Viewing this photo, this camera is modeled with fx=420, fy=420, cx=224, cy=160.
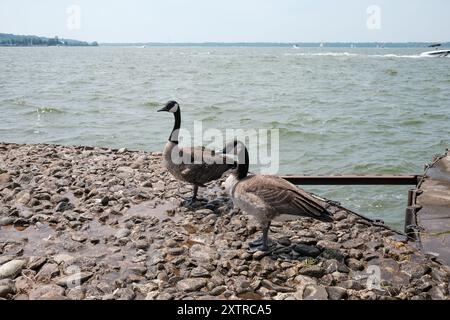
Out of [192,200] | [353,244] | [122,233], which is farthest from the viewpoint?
[192,200]

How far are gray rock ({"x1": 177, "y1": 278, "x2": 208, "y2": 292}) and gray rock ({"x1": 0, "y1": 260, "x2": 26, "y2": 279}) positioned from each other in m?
2.61

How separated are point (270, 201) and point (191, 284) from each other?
1.87 metres

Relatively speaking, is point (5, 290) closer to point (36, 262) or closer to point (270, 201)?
point (36, 262)

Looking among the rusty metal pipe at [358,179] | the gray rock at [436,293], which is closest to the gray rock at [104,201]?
the rusty metal pipe at [358,179]

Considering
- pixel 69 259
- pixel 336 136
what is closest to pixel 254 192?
pixel 69 259

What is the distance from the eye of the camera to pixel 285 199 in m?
7.00

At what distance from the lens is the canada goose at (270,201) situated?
691 centimetres

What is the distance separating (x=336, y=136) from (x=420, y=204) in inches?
581

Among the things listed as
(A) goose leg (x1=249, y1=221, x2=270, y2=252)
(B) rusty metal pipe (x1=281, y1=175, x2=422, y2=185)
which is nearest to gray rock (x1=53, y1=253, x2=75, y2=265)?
(A) goose leg (x1=249, y1=221, x2=270, y2=252)

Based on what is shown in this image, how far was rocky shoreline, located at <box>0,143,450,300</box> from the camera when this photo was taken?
20.4 ft

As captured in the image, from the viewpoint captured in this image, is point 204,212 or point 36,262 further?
point 204,212

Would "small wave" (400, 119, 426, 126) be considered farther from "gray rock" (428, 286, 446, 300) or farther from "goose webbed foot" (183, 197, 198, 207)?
"gray rock" (428, 286, 446, 300)

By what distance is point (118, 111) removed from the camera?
3156cm

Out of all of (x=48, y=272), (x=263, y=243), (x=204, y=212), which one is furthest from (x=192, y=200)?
(x=48, y=272)
